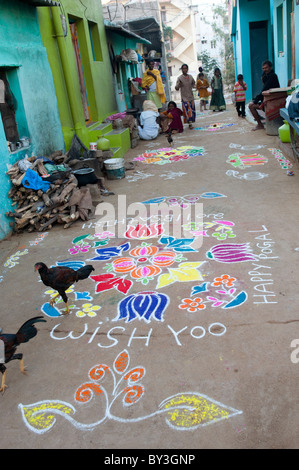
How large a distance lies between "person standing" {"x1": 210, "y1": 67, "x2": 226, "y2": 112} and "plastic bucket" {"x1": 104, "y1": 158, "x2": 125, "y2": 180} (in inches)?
362

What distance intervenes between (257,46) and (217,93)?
255cm

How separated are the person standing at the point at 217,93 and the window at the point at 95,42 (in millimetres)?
5470

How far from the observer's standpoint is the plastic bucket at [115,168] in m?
8.23

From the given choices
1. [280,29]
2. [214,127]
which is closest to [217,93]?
[214,127]

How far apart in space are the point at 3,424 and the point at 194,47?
149 feet

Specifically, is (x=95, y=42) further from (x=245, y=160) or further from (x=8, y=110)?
(x=245, y=160)

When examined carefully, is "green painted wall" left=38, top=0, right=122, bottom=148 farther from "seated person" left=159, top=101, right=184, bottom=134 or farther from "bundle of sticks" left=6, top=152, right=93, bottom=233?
"bundle of sticks" left=6, top=152, right=93, bottom=233

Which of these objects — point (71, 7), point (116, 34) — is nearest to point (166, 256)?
point (71, 7)

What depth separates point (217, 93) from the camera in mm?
16531

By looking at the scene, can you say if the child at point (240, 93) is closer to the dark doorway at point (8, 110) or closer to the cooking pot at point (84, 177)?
the cooking pot at point (84, 177)

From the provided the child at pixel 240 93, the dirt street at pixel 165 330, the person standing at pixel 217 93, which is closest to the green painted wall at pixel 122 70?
the person standing at pixel 217 93

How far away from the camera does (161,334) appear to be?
3.25 meters

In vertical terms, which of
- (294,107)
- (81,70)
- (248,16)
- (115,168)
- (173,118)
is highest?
(248,16)
